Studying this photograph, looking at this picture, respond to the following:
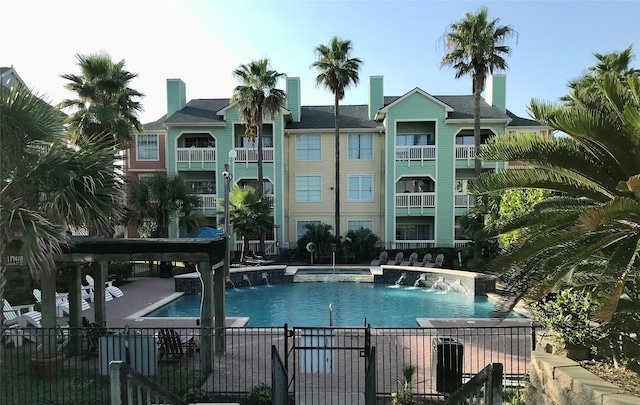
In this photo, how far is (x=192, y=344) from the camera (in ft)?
29.8

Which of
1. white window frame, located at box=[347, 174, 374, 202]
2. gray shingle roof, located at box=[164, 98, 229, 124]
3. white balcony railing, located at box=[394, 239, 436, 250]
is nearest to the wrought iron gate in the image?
white balcony railing, located at box=[394, 239, 436, 250]

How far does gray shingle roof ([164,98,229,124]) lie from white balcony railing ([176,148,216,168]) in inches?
83.7

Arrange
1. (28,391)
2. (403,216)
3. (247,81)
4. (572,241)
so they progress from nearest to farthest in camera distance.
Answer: (572,241) → (28,391) → (247,81) → (403,216)

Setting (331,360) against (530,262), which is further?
(331,360)

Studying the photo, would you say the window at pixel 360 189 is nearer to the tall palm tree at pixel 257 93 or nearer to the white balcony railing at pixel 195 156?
the tall palm tree at pixel 257 93

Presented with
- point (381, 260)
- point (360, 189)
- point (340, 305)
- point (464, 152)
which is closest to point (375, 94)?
point (360, 189)

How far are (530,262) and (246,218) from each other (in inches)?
803

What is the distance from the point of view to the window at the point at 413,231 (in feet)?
100

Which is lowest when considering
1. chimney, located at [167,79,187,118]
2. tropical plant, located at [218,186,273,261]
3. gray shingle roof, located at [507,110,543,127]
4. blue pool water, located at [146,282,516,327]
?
blue pool water, located at [146,282,516,327]

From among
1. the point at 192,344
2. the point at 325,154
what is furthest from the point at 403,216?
the point at 192,344

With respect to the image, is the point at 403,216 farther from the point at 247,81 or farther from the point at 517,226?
the point at 517,226

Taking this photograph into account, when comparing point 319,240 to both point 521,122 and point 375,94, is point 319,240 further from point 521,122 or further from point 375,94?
point 521,122

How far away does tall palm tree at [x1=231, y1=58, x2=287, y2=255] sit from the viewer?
Result: 84.9ft

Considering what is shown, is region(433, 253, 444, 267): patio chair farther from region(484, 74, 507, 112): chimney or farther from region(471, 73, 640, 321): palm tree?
region(471, 73, 640, 321): palm tree
